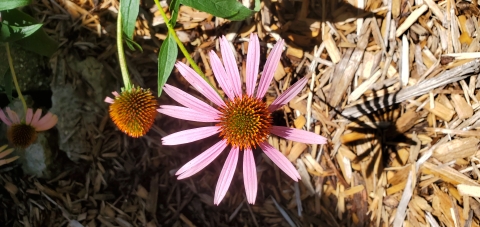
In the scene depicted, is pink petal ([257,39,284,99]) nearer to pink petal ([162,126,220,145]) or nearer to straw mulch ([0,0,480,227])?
pink petal ([162,126,220,145])

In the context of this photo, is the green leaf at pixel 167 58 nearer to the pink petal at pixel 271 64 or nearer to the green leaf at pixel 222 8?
the green leaf at pixel 222 8

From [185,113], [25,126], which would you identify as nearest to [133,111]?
[185,113]

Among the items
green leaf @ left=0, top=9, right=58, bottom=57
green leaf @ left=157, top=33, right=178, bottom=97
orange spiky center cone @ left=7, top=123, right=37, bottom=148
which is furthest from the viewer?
orange spiky center cone @ left=7, top=123, right=37, bottom=148

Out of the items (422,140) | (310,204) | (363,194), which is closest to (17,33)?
(310,204)

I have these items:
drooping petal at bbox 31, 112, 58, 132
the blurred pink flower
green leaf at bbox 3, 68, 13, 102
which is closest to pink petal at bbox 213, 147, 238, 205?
the blurred pink flower

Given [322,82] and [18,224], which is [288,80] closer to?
[322,82]

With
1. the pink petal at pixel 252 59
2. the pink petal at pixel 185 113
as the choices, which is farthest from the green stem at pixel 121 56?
the pink petal at pixel 252 59
